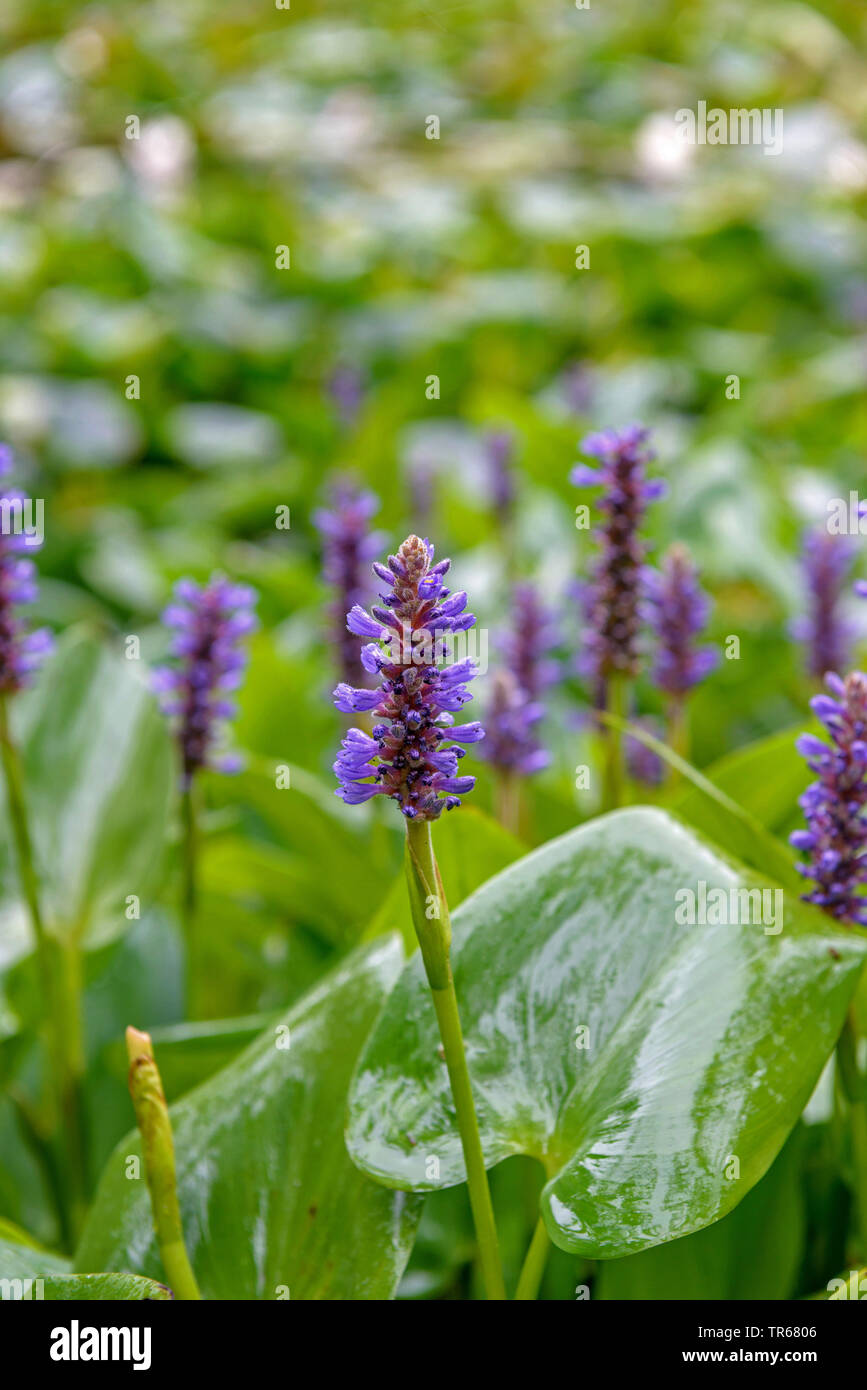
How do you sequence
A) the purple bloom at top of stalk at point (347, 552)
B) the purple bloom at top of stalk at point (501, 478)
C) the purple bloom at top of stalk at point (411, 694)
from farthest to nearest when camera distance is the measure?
the purple bloom at top of stalk at point (501, 478) → the purple bloom at top of stalk at point (347, 552) → the purple bloom at top of stalk at point (411, 694)

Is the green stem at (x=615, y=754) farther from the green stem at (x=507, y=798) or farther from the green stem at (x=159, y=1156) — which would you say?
the green stem at (x=159, y=1156)

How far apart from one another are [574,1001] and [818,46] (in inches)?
281

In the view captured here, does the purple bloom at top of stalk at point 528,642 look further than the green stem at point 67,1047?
Yes

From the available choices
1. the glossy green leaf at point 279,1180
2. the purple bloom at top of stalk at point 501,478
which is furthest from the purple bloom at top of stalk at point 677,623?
the purple bloom at top of stalk at point 501,478

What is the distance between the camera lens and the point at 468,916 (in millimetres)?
1229

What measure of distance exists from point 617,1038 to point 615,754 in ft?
1.53

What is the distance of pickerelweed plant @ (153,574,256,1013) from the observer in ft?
4.92

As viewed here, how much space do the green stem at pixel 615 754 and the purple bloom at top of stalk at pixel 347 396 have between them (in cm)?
250

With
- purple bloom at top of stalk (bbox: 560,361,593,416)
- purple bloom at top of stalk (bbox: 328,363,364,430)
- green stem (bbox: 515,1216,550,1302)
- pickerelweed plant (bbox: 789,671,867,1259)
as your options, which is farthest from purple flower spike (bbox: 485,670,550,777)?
purple bloom at top of stalk (bbox: 328,363,364,430)

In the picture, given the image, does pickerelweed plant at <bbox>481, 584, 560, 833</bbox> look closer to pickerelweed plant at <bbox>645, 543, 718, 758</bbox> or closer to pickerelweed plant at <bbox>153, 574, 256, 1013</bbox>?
pickerelweed plant at <bbox>645, 543, 718, 758</bbox>

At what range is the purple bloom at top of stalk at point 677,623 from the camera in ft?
5.46

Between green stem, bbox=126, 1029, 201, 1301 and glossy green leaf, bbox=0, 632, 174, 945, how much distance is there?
0.65 meters

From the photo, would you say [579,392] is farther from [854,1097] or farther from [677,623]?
[854,1097]

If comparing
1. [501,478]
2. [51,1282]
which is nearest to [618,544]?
[51,1282]
